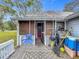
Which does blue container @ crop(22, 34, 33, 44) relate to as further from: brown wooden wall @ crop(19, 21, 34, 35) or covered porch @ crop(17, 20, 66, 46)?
brown wooden wall @ crop(19, 21, 34, 35)

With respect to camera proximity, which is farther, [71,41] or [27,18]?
[27,18]

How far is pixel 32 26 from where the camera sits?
15383 mm

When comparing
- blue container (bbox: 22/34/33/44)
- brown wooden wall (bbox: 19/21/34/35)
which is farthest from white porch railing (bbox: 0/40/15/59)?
brown wooden wall (bbox: 19/21/34/35)

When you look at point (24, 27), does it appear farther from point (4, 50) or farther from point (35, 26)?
point (4, 50)

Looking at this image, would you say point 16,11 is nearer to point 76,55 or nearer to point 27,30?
point 27,30

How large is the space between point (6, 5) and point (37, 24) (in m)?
6.03

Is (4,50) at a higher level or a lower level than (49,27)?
lower

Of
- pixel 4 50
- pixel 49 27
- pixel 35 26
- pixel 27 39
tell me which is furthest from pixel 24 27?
pixel 4 50

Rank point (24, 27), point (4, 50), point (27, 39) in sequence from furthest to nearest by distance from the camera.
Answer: point (24, 27), point (27, 39), point (4, 50)

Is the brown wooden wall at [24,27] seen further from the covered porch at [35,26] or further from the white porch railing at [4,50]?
the white porch railing at [4,50]

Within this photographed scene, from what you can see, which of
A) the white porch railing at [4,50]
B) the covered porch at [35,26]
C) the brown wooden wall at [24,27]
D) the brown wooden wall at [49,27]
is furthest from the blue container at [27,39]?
the white porch railing at [4,50]

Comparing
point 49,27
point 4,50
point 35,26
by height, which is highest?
point 35,26

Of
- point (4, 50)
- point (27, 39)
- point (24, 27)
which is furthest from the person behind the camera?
point (24, 27)

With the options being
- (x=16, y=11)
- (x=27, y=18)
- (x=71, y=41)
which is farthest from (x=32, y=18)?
(x=71, y=41)
